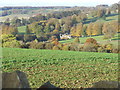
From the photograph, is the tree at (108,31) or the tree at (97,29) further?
the tree at (97,29)

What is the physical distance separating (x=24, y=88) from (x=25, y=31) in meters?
76.2

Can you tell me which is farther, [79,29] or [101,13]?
[101,13]

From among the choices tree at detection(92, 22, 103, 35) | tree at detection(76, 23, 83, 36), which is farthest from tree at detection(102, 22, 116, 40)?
tree at detection(76, 23, 83, 36)

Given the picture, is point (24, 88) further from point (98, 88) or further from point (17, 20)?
point (17, 20)

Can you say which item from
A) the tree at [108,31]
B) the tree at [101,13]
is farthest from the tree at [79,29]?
the tree at [101,13]

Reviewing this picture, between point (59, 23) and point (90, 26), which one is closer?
point (90, 26)

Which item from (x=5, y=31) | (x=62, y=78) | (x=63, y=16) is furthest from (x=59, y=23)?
(x=62, y=78)

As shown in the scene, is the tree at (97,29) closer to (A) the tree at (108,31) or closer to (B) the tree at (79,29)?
(A) the tree at (108,31)

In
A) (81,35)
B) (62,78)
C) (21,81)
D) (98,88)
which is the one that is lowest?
(81,35)

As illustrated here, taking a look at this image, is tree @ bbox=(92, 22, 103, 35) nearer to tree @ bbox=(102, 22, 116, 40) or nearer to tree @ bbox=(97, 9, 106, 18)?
tree @ bbox=(102, 22, 116, 40)

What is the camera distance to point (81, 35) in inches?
3169

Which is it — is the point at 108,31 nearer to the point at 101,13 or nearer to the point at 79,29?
the point at 79,29

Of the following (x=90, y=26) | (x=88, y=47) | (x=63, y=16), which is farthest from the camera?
(x=63, y=16)

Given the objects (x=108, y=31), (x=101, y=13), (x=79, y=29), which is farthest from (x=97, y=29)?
(x=101, y=13)
